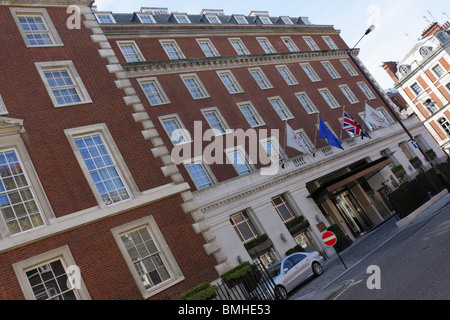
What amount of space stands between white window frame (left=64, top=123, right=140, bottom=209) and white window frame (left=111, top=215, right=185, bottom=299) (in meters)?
1.01

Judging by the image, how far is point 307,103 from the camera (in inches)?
1448

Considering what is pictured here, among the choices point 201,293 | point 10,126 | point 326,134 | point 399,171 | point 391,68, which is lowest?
point 201,293

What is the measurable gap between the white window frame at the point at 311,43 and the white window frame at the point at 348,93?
5.38 metres

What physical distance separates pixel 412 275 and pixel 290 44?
3425cm

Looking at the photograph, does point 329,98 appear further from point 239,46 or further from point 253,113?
point 253,113

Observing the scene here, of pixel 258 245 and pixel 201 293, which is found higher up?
pixel 258 245

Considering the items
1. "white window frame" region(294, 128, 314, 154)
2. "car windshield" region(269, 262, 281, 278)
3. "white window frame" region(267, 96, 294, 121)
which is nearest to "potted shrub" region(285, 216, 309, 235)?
"white window frame" region(294, 128, 314, 154)

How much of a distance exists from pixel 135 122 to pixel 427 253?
467 inches

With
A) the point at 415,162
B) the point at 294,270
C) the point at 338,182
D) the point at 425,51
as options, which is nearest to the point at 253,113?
the point at 338,182

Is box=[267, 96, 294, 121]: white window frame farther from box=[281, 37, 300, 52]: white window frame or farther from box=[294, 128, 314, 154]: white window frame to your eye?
box=[281, 37, 300, 52]: white window frame

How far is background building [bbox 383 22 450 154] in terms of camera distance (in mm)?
62031

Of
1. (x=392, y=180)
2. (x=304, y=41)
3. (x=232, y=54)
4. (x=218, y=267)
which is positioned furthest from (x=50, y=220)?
(x=304, y=41)

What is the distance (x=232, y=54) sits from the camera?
1380 inches

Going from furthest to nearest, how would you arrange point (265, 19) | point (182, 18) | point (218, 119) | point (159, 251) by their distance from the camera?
point (265, 19)
point (182, 18)
point (218, 119)
point (159, 251)
